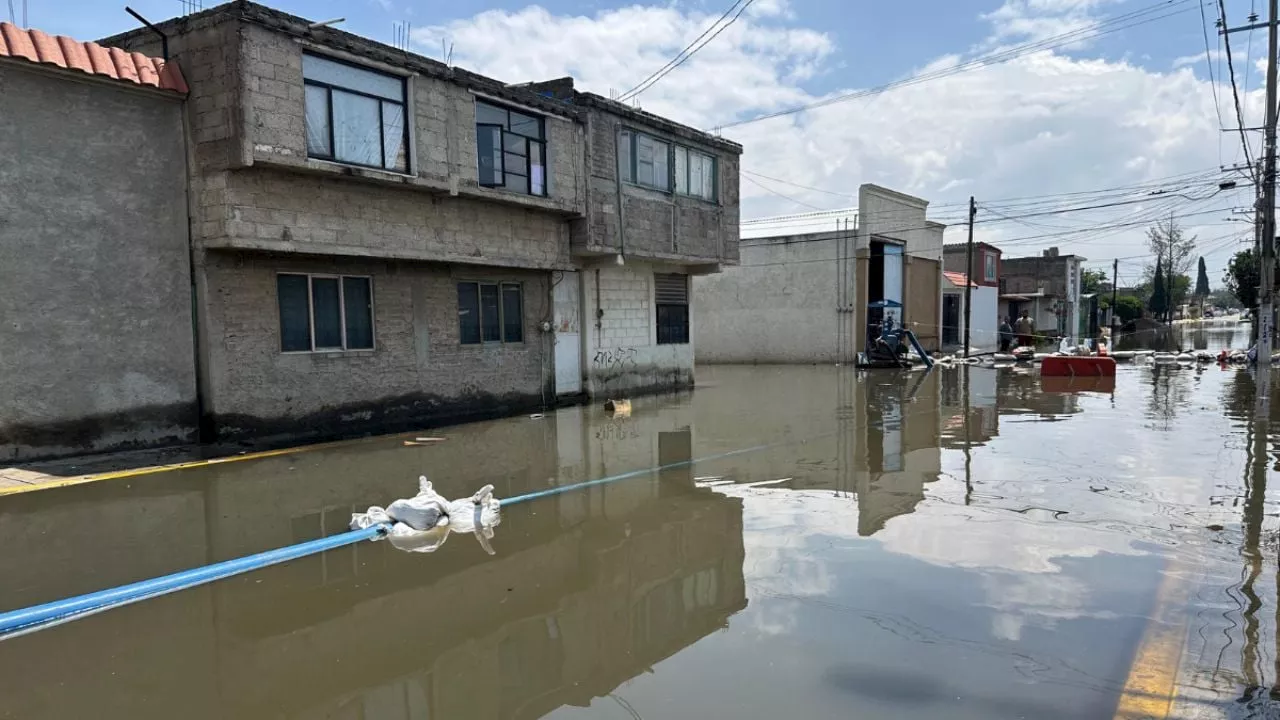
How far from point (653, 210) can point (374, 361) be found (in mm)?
8099

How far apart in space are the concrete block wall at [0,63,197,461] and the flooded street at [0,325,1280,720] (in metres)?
1.83

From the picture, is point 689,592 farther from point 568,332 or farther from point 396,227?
point 568,332

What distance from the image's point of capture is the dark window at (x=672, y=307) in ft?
68.3

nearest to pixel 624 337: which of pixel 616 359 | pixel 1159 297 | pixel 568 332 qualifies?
pixel 616 359

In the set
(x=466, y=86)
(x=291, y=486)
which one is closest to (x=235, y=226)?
(x=291, y=486)

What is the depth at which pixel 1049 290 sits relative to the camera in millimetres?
57469

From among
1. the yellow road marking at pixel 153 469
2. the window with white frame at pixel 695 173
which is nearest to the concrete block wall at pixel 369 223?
the yellow road marking at pixel 153 469

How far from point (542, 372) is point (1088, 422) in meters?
10.7

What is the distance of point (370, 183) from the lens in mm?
12414

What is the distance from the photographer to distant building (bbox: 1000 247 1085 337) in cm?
5584

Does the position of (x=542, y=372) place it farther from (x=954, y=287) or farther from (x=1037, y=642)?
(x=954, y=287)

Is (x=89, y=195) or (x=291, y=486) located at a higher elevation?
(x=89, y=195)

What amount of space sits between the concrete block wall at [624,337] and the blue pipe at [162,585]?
39.3ft

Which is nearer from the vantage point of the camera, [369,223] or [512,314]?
[369,223]
